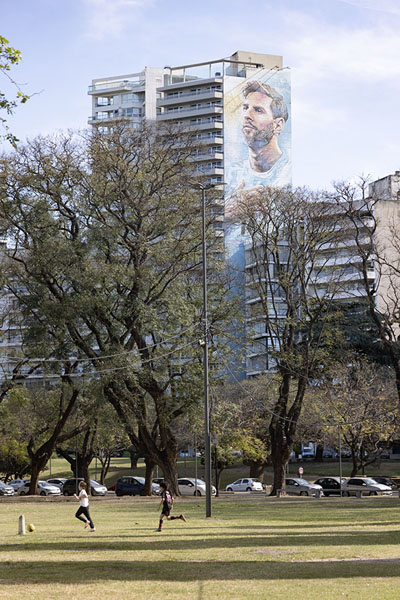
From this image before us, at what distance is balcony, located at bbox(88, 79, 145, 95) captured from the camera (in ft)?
431

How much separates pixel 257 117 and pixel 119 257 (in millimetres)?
80671

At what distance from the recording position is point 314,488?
60688 millimetres

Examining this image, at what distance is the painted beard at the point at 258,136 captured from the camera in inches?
4830

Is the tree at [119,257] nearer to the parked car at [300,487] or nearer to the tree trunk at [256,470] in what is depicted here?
the parked car at [300,487]

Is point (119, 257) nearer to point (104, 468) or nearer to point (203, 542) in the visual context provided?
point (203, 542)

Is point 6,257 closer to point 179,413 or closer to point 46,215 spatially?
point 46,215

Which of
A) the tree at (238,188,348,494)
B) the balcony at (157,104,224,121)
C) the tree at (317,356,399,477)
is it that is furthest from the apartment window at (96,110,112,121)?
the tree at (238,188,348,494)

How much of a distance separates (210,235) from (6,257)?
438 inches

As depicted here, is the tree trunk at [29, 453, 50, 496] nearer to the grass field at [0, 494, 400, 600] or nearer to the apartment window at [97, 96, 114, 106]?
the grass field at [0, 494, 400, 600]

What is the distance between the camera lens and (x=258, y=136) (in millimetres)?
122875

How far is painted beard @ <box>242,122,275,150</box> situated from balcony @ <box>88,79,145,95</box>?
18.9 meters

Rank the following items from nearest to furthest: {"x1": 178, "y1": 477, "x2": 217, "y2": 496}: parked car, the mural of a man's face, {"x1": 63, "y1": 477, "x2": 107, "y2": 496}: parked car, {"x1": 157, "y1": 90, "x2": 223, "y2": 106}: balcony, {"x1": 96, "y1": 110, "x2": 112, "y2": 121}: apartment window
→ {"x1": 178, "y1": 477, "x2": 217, "y2": 496}: parked car
{"x1": 63, "y1": 477, "x2": 107, "y2": 496}: parked car
the mural of a man's face
{"x1": 157, "y1": 90, "x2": 223, "y2": 106}: balcony
{"x1": 96, "y1": 110, "x2": 112, "y2": 121}: apartment window

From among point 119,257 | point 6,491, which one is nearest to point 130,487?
point 6,491

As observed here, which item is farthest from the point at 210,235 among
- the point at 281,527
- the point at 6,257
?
the point at 281,527
